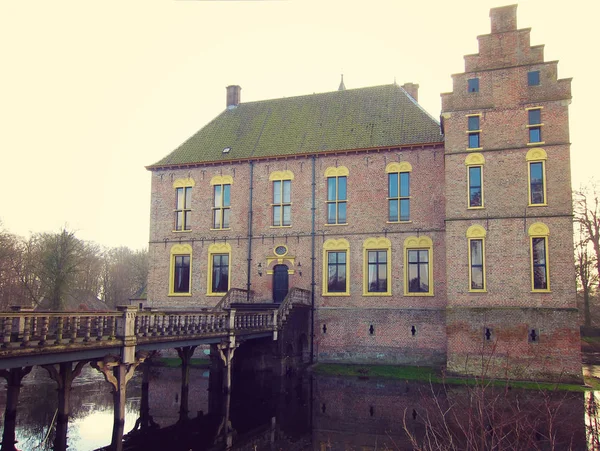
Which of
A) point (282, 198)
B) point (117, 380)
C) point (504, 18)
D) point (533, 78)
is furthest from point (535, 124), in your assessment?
point (117, 380)

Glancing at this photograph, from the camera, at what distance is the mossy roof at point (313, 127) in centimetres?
2508

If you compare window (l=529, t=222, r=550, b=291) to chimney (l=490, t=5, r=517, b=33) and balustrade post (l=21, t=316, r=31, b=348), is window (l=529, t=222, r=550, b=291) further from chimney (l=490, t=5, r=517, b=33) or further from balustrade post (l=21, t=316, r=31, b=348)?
balustrade post (l=21, t=316, r=31, b=348)

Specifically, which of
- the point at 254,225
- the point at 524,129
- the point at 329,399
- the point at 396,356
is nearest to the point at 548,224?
the point at 524,129

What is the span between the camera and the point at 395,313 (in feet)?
76.3

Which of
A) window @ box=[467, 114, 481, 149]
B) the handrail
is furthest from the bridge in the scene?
window @ box=[467, 114, 481, 149]

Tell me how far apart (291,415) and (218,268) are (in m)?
11.8

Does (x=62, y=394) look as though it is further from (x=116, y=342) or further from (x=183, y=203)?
(x=183, y=203)

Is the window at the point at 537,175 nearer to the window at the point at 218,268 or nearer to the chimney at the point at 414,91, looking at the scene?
the chimney at the point at 414,91

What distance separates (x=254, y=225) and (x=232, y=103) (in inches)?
366

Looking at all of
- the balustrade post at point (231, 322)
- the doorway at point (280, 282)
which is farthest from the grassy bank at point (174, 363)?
the balustrade post at point (231, 322)

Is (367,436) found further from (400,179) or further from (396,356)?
(400,179)

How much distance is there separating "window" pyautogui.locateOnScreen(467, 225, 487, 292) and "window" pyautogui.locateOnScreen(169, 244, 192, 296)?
13595 millimetres

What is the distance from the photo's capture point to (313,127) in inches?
1073

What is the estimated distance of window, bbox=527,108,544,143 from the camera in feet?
69.3
